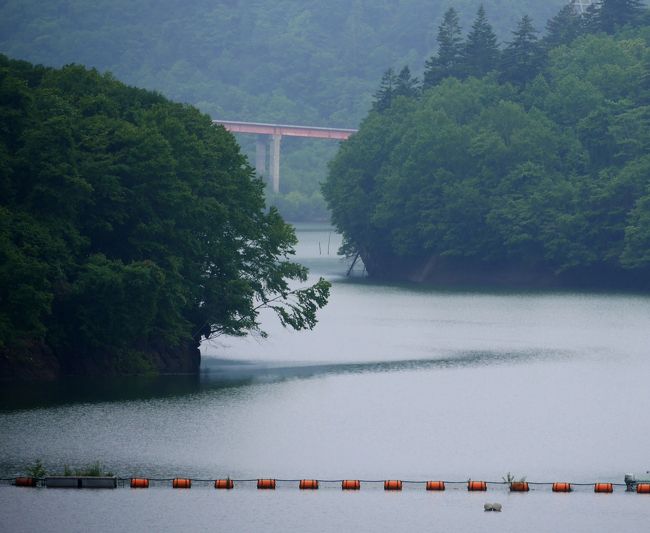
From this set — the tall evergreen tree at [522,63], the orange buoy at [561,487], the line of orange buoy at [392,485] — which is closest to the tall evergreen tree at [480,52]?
the tall evergreen tree at [522,63]

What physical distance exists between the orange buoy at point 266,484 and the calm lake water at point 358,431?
18.8 inches

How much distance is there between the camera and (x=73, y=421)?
71.7 m

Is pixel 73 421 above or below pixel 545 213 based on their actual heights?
below

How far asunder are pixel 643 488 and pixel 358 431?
1563 centimetres

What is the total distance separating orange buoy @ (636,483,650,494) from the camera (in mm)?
60812

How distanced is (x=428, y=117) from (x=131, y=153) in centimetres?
8418

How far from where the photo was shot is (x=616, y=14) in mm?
195625

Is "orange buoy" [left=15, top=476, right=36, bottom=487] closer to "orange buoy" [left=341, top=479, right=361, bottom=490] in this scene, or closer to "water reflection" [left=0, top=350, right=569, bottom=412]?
"orange buoy" [left=341, top=479, right=361, bottom=490]

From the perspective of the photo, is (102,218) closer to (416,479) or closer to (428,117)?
(416,479)

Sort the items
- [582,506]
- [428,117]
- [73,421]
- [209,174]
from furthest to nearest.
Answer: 1. [428,117]
2. [209,174]
3. [73,421]
4. [582,506]

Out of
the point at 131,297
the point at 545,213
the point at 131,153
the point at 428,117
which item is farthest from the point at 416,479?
the point at 428,117

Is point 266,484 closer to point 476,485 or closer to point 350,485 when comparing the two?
point 350,485

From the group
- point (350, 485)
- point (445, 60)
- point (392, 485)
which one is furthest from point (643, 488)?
point (445, 60)

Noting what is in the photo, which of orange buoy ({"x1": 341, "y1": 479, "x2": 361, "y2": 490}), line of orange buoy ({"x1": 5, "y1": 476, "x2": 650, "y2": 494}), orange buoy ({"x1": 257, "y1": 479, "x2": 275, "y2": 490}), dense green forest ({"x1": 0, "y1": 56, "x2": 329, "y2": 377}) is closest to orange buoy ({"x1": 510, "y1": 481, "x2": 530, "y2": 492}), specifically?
line of orange buoy ({"x1": 5, "y1": 476, "x2": 650, "y2": 494})
